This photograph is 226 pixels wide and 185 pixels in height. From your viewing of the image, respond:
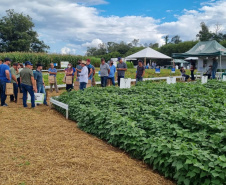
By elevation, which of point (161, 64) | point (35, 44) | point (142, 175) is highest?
point (35, 44)

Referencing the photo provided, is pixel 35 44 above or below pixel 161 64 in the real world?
above

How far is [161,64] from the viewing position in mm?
59344

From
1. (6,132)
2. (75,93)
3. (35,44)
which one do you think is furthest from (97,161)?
(35,44)

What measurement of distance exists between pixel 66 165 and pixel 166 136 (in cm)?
193

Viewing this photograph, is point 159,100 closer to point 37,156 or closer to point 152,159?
point 152,159

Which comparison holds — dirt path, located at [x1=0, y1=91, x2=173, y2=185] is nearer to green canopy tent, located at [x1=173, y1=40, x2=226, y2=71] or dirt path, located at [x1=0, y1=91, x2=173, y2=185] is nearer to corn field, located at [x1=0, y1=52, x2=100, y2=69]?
green canopy tent, located at [x1=173, y1=40, x2=226, y2=71]

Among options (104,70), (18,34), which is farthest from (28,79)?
(18,34)

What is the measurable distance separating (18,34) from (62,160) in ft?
206

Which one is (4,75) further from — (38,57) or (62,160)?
(38,57)

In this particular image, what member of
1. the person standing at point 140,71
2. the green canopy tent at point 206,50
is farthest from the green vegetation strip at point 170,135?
the green canopy tent at point 206,50

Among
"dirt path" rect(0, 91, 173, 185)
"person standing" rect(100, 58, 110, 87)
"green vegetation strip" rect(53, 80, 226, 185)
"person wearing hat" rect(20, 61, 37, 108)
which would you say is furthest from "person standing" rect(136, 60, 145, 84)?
"dirt path" rect(0, 91, 173, 185)

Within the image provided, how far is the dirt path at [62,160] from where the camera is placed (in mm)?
3695

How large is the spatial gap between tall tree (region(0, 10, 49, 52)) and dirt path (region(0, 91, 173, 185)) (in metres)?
56.7

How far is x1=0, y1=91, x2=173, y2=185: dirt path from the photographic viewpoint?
12.1 feet
